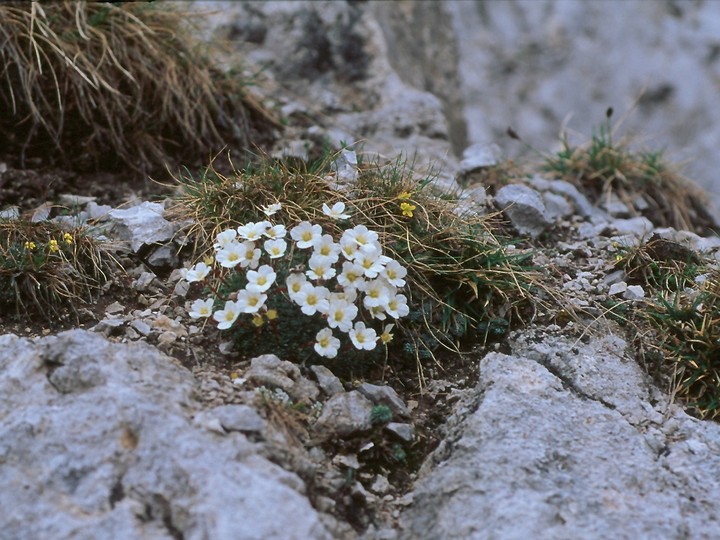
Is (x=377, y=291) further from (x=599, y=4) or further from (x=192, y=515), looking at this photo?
(x=599, y=4)

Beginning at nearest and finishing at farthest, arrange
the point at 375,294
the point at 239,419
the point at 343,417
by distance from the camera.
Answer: the point at 239,419
the point at 343,417
the point at 375,294

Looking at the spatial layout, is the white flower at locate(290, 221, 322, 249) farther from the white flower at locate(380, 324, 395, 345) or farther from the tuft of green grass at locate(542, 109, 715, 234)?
the tuft of green grass at locate(542, 109, 715, 234)

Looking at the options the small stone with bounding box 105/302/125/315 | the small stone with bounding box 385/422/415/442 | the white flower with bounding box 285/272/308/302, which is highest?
the white flower with bounding box 285/272/308/302

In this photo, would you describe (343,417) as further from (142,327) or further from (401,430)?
(142,327)

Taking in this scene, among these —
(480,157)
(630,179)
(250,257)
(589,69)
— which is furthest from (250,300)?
(589,69)

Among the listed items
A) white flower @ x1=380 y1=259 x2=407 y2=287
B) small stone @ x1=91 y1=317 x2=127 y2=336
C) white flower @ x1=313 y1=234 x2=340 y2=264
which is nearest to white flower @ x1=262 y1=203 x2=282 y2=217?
white flower @ x1=313 y1=234 x2=340 y2=264
